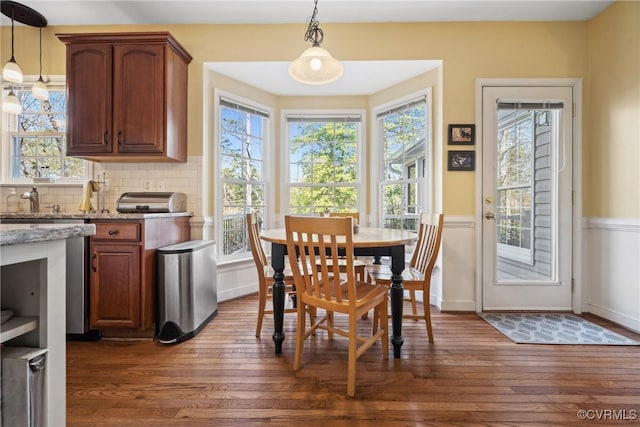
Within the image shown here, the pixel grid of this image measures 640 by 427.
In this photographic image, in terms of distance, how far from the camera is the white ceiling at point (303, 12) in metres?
2.66

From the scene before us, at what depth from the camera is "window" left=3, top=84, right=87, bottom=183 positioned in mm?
2961

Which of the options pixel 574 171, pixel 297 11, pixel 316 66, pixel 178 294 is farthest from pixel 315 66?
pixel 574 171

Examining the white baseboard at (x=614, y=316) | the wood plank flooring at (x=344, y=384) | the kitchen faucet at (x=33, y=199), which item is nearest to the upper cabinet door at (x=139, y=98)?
the kitchen faucet at (x=33, y=199)

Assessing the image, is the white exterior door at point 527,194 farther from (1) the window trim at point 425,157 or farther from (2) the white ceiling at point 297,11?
(2) the white ceiling at point 297,11

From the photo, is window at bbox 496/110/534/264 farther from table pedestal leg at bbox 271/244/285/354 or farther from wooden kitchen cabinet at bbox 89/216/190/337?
wooden kitchen cabinet at bbox 89/216/190/337

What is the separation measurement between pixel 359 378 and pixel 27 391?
57.8 inches

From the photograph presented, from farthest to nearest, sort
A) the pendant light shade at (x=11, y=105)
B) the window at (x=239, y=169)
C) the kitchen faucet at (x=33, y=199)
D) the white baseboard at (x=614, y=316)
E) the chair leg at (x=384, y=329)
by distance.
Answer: the window at (x=239, y=169) < the kitchen faucet at (x=33, y=199) < the pendant light shade at (x=11, y=105) < the white baseboard at (x=614, y=316) < the chair leg at (x=384, y=329)

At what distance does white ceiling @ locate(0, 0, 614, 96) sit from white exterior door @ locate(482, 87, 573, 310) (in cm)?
67

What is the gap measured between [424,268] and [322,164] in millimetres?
1881

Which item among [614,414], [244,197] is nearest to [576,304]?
[614,414]

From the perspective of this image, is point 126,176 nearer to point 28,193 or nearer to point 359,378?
point 28,193

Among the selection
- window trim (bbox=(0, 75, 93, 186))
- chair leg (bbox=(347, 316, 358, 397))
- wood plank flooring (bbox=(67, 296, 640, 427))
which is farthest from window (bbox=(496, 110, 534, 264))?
window trim (bbox=(0, 75, 93, 186))

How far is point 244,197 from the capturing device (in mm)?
3430

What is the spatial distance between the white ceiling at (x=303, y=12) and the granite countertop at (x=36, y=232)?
258 cm
